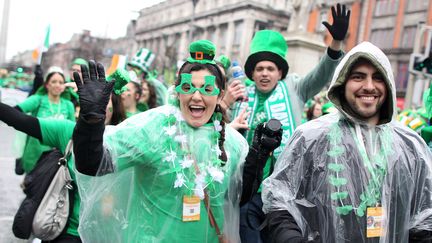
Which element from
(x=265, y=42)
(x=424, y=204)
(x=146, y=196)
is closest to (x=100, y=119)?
(x=146, y=196)

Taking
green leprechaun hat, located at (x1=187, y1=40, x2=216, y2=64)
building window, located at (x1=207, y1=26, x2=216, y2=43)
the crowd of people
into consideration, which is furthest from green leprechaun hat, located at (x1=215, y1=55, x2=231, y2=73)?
building window, located at (x1=207, y1=26, x2=216, y2=43)

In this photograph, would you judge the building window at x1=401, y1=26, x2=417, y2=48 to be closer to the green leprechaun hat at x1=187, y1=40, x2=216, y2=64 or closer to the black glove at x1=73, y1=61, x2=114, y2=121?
the green leprechaun hat at x1=187, y1=40, x2=216, y2=64

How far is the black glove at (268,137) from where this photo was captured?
224 centimetres

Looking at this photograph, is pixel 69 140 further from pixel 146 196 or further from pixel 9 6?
pixel 9 6

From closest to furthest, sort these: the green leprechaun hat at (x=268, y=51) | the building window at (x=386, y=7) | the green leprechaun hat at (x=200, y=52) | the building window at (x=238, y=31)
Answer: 1. the green leprechaun hat at (x=200, y=52)
2. the green leprechaun hat at (x=268, y=51)
3. the building window at (x=386, y=7)
4. the building window at (x=238, y=31)

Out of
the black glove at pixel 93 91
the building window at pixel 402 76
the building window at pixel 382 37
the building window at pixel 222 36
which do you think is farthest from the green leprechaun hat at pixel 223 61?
the building window at pixel 222 36

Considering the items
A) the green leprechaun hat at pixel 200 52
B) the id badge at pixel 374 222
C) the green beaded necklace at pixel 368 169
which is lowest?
the id badge at pixel 374 222

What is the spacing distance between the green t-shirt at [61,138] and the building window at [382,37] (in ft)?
101

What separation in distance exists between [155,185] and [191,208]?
0.21 meters

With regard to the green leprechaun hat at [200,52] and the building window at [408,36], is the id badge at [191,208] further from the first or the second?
the building window at [408,36]

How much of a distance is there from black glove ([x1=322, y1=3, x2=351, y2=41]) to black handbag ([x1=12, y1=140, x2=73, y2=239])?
6.15 ft

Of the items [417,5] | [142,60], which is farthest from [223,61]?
[417,5]

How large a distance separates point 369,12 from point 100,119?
3353cm

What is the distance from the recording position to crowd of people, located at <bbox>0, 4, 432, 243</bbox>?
6.43ft
